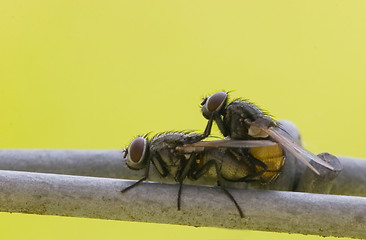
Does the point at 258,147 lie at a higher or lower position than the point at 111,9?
lower

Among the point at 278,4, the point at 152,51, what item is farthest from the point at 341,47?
the point at 152,51

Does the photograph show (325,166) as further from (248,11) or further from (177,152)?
(248,11)

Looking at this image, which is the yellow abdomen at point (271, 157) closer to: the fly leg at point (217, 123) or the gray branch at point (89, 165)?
the fly leg at point (217, 123)

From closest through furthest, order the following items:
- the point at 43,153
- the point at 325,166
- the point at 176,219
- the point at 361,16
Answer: the point at 176,219, the point at 325,166, the point at 43,153, the point at 361,16

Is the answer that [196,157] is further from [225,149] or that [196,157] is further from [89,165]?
[89,165]

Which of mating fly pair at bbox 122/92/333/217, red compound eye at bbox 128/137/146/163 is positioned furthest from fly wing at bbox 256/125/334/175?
red compound eye at bbox 128/137/146/163

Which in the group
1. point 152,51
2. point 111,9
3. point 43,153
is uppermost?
point 111,9

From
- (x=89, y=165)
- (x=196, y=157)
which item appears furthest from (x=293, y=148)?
(x=89, y=165)
